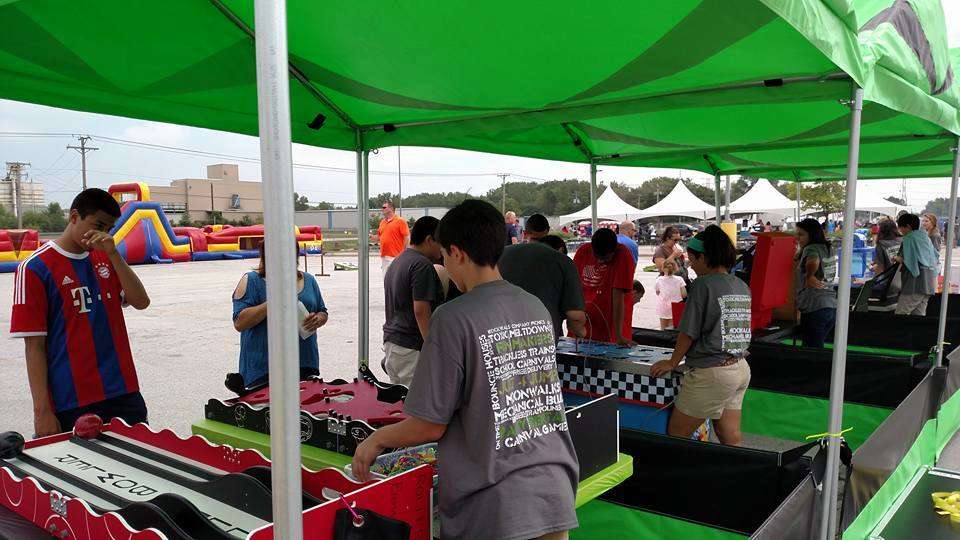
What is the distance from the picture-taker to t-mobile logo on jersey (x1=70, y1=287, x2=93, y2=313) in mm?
2430

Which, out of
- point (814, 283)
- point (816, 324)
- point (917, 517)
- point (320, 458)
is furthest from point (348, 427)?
point (816, 324)

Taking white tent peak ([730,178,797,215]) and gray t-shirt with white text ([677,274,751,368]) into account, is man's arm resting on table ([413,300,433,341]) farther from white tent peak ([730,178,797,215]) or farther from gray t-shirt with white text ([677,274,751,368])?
white tent peak ([730,178,797,215])

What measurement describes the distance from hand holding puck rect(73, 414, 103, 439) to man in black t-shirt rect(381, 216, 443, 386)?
1424mm

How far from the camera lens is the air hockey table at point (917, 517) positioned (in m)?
3.21

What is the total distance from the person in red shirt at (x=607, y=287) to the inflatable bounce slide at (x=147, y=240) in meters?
13.9

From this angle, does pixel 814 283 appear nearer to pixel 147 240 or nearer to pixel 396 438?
pixel 396 438

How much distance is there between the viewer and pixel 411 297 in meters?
3.43

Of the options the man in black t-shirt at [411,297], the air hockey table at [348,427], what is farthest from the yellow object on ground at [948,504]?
the man in black t-shirt at [411,297]

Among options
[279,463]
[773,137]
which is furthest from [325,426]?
[773,137]

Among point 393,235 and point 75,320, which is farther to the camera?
point 393,235

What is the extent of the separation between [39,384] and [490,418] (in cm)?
183

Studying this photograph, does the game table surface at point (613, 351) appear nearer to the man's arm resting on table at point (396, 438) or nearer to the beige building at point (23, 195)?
the man's arm resting on table at point (396, 438)

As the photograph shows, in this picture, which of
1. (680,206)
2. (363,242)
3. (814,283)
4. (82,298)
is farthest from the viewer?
(680,206)

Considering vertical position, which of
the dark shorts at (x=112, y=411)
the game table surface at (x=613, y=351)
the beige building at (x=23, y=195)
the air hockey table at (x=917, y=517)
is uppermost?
Result: the beige building at (x=23, y=195)
